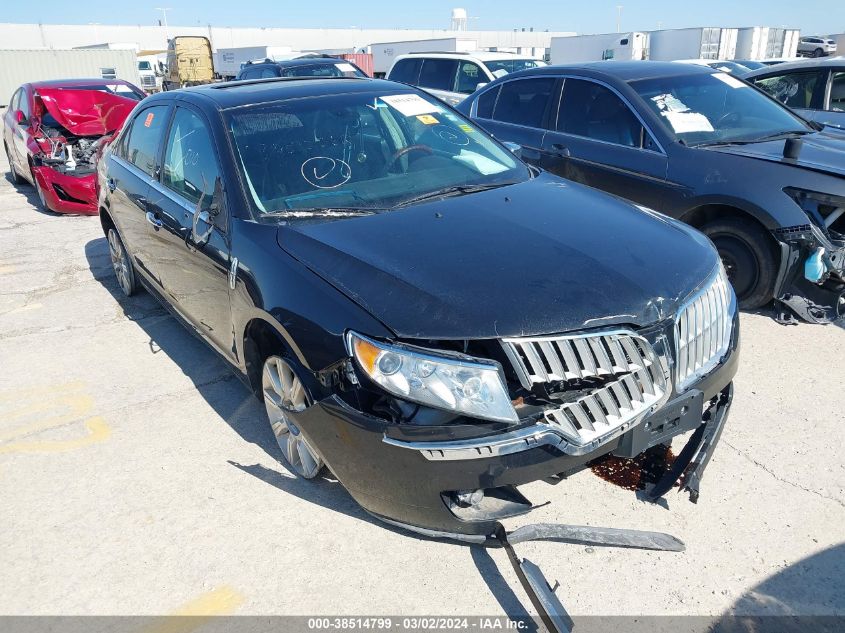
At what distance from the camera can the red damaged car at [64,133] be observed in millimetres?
8320

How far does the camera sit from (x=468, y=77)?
1249 centimetres

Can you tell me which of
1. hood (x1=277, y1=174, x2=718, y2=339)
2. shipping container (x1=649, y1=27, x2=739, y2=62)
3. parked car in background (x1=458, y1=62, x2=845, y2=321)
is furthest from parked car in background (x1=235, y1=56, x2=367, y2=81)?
shipping container (x1=649, y1=27, x2=739, y2=62)

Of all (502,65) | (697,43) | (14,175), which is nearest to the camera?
(14,175)

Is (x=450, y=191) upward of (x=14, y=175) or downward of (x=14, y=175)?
upward

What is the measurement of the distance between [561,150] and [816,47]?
123 ft

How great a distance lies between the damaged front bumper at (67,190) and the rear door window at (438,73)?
675 centimetres

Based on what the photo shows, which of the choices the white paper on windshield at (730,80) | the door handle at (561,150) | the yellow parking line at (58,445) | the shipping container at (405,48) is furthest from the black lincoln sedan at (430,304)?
the shipping container at (405,48)

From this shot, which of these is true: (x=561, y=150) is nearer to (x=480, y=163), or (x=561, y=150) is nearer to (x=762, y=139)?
(x=762, y=139)

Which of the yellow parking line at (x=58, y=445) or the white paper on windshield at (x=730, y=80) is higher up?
the white paper on windshield at (x=730, y=80)

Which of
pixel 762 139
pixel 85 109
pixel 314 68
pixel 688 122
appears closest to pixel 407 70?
pixel 314 68

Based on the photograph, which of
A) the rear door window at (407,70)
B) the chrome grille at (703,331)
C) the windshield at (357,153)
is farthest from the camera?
the rear door window at (407,70)

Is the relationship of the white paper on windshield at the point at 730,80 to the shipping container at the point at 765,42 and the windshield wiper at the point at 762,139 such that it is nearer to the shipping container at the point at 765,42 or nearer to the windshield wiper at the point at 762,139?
the windshield wiper at the point at 762,139

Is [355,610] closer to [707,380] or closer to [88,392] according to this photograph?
[707,380]

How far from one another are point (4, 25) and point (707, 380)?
279 feet
